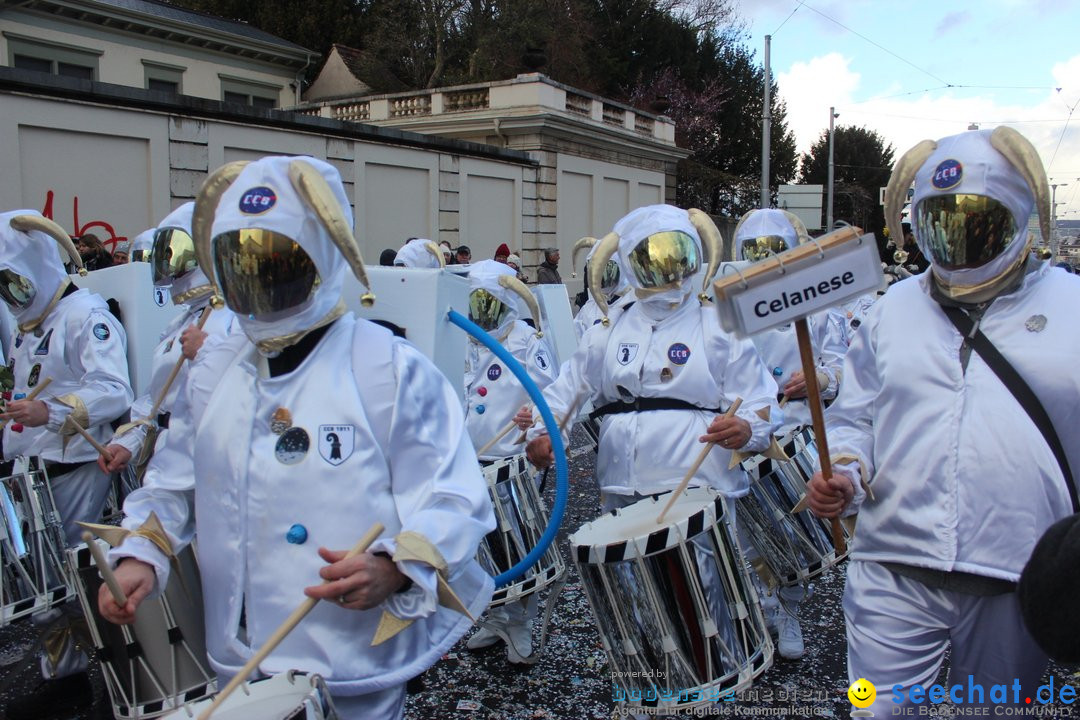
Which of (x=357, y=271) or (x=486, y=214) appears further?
(x=486, y=214)

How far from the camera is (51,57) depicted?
23.7 metres

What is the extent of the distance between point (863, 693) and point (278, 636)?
176 cm

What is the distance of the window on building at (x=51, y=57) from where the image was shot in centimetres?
2303

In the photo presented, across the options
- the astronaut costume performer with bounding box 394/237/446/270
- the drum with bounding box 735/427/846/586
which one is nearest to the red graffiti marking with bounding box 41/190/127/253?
the astronaut costume performer with bounding box 394/237/446/270

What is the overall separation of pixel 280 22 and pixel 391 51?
6553 millimetres

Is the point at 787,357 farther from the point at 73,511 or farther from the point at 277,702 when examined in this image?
the point at 277,702

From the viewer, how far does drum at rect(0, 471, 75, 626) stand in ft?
13.0

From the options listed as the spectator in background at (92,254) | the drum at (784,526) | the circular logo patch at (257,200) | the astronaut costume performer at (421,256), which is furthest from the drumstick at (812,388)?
the spectator in background at (92,254)

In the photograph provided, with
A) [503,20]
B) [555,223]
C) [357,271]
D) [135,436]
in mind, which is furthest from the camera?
[503,20]

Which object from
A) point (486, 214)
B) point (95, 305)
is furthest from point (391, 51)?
point (95, 305)

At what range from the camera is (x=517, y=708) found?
4.37 metres

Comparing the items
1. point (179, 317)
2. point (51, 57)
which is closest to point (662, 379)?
point (179, 317)

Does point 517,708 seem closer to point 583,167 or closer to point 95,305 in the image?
point 95,305

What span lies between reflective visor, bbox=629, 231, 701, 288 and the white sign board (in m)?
1.84
